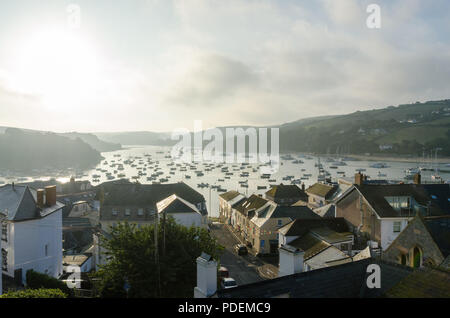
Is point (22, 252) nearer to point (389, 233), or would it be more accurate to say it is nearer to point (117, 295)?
point (117, 295)

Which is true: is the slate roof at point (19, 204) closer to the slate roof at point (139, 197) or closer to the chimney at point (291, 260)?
the slate roof at point (139, 197)

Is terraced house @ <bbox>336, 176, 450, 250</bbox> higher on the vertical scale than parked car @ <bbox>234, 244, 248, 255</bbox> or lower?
higher

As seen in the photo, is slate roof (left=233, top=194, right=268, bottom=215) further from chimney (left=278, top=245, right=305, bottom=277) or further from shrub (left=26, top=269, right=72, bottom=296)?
chimney (left=278, top=245, right=305, bottom=277)

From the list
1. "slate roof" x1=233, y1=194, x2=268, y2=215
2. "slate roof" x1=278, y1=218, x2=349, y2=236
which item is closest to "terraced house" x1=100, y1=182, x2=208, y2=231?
"slate roof" x1=233, y1=194, x2=268, y2=215

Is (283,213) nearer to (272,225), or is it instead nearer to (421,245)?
(272,225)

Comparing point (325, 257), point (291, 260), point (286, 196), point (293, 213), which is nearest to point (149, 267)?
point (291, 260)
